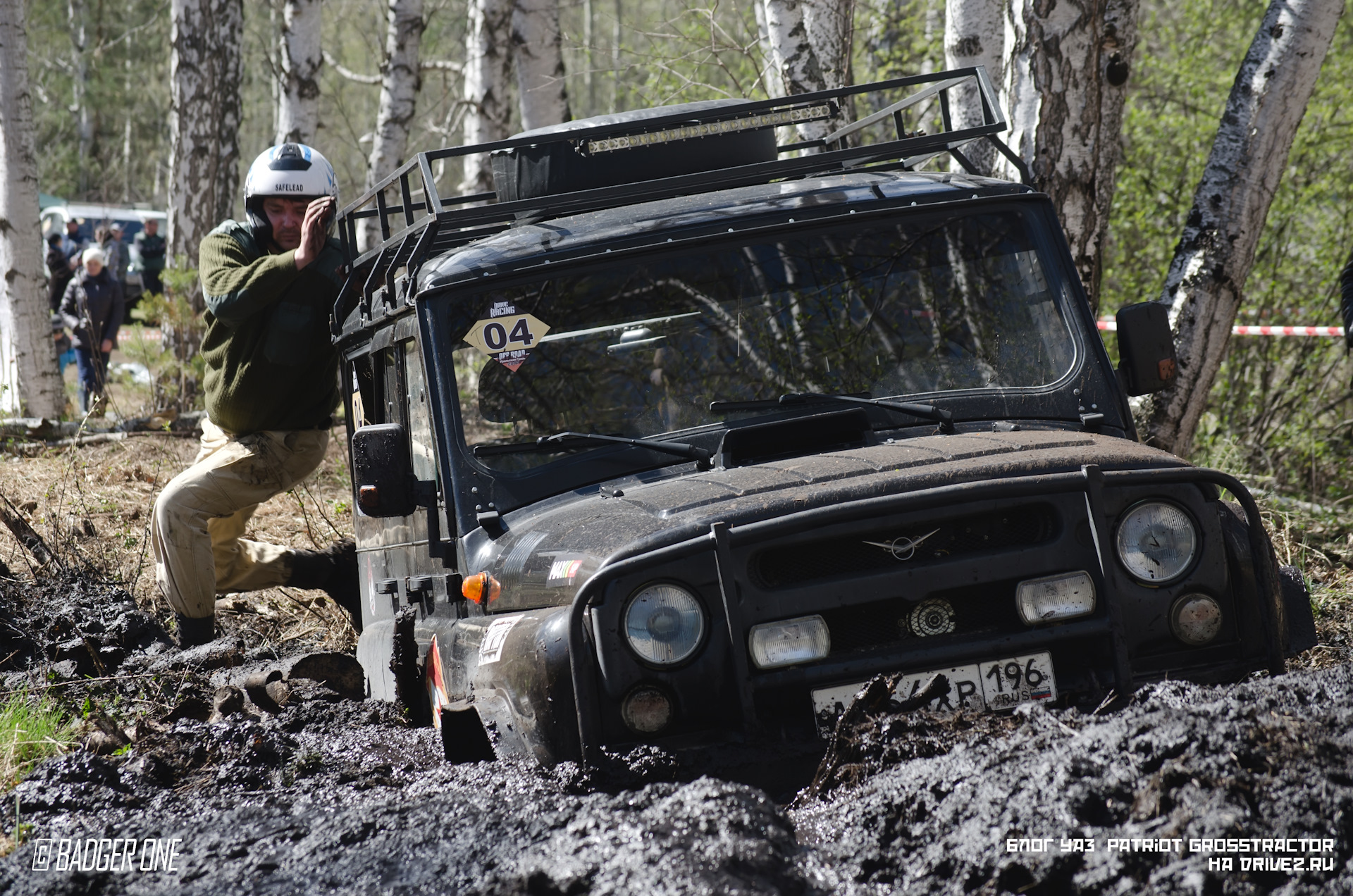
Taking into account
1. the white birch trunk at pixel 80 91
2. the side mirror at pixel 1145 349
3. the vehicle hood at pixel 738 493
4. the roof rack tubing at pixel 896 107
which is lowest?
the vehicle hood at pixel 738 493

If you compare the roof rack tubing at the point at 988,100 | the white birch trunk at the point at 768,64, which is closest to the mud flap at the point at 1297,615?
the roof rack tubing at the point at 988,100

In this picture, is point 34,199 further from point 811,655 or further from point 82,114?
point 82,114

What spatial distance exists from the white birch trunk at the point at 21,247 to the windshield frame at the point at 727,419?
7802 millimetres

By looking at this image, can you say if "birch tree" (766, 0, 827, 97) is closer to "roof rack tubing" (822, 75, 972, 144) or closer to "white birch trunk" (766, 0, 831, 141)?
"white birch trunk" (766, 0, 831, 141)

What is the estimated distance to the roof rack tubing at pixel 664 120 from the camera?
4102mm

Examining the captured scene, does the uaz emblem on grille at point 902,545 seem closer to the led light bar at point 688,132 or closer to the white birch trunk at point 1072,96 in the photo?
the led light bar at point 688,132

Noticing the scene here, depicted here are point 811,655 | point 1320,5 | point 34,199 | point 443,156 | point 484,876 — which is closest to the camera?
point 484,876

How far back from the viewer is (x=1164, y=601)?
3.32 metres

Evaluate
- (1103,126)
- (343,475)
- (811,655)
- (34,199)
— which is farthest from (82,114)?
(811,655)

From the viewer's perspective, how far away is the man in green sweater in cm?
544

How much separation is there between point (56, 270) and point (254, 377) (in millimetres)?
11915

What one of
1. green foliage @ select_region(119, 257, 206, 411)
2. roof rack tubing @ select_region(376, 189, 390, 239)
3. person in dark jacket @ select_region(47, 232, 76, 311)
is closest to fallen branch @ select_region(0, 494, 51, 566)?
roof rack tubing @ select_region(376, 189, 390, 239)

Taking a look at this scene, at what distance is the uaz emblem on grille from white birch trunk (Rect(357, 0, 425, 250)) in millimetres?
10154

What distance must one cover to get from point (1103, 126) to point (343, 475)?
578cm
